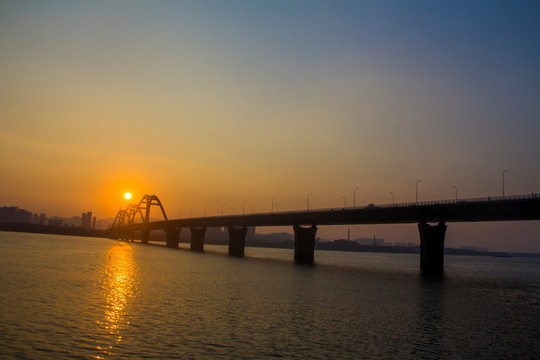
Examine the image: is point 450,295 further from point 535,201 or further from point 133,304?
point 133,304

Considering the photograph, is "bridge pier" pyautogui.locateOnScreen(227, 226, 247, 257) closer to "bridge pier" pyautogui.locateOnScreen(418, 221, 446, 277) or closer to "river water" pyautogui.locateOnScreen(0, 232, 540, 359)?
"bridge pier" pyautogui.locateOnScreen(418, 221, 446, 277)

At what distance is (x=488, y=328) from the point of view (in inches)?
1414

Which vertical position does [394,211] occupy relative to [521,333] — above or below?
above

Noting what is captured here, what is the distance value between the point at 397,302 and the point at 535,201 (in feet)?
136

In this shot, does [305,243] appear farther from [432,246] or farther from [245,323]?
[245,323]

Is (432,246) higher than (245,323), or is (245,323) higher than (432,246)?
(432,246)

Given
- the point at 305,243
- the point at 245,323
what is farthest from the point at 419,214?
the point at 245,323

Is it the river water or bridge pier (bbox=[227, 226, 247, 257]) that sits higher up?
bridge pier (bbox=[227, 226, 247, 257])

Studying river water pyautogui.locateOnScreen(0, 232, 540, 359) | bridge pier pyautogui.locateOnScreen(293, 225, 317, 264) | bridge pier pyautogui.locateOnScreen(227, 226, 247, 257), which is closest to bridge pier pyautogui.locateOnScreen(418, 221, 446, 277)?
bridge pier pyautogui.locateOnScreen(293, 225, 317, 264)

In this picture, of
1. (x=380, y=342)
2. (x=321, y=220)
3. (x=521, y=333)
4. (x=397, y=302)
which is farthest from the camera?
(x=321, y=220)

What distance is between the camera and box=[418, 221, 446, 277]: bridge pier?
320 feet

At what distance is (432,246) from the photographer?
98500mm

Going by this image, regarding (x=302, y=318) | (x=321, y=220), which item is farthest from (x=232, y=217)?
(x=302, y=318)

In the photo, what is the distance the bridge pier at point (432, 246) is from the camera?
97.4m
